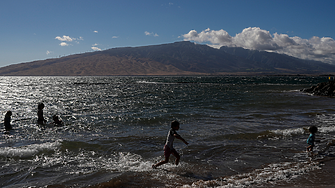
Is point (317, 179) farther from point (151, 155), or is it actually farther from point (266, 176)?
point (151, 155)

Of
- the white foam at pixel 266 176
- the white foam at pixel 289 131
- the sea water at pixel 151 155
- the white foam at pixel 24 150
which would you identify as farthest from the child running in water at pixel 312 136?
the white foam at pixel 24 150

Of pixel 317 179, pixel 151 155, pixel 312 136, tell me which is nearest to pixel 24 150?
pixel 151 155

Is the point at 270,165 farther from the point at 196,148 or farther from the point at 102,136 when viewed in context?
the point at 102,136

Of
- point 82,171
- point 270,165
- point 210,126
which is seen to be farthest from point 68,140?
point 270,165

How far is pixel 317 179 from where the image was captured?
287 inches

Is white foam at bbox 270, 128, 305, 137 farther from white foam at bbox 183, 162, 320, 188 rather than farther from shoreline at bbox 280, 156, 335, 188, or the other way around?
shoreline at bbox 280, 156, 335, 188

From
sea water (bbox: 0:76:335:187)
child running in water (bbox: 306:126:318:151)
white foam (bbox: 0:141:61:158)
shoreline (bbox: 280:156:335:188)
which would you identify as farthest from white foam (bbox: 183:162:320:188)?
white foam (bbox: 0:141:61:158)

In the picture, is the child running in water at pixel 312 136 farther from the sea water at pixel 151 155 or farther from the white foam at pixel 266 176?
the white foam at pixel 266 176

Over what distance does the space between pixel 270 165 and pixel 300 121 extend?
11003 millimetres

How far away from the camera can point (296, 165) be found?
28.3ft

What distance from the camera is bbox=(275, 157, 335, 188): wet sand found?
6.85m

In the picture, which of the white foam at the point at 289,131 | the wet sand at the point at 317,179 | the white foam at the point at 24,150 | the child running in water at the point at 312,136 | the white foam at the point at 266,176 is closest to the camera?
the wet sand at the point at 317,179

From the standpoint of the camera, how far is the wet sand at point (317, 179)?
22.5ft

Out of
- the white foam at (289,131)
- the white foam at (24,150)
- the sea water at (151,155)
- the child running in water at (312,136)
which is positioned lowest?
the sea water at (151,155)
